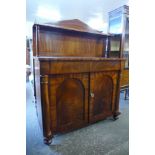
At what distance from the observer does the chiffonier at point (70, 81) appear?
1366mm

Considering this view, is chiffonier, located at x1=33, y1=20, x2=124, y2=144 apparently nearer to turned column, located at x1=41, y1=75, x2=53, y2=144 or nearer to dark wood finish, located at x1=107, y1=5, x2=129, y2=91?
turned column, located at x1=41, y1=75, x2=53, y2=144

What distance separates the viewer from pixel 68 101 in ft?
4.95

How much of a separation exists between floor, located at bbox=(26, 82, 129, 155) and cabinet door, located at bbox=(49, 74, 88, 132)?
121mm

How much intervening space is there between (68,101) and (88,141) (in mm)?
462

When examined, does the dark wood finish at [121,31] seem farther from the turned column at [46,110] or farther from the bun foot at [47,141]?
the bun foot at [47,141]

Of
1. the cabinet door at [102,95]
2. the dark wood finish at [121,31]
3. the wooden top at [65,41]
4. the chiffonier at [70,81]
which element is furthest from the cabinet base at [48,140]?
the dark wood finish at [121,31]

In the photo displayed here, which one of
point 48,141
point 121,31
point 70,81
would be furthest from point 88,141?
point 121,31

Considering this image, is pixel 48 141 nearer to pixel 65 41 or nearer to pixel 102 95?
pixel 102 95

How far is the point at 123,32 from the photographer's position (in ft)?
9.42

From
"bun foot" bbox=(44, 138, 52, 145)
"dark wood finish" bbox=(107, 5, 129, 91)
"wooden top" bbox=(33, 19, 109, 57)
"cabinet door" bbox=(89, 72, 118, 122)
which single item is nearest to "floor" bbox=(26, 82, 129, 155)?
"bun foot" bbox=(44, 138, 52, 145)

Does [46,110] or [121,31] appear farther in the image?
[121,31]
